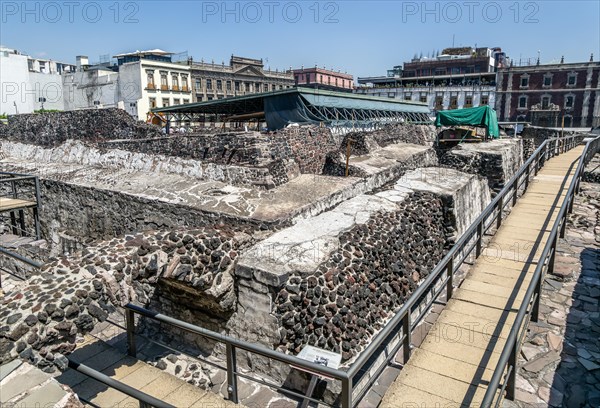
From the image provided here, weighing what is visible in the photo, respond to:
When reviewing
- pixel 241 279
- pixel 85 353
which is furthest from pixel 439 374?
pixel 85 353

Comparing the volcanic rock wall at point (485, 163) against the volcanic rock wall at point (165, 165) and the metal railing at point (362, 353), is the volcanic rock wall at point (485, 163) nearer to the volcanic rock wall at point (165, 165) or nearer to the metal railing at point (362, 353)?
the volcanic rock wall at point (165, 165)

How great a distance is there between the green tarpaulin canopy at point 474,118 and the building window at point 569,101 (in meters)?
28.2

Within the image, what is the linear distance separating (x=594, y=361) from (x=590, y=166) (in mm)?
15963

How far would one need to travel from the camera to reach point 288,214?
7789 millimetres

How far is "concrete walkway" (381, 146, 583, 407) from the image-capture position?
3639 mm

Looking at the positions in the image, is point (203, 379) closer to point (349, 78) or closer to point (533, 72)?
point (533, 72)

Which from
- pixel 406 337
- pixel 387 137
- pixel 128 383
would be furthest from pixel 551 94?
pixel 128 383

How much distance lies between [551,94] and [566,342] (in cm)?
4421

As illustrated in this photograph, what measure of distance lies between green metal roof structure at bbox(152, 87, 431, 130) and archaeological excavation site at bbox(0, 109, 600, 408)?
15.3 feet

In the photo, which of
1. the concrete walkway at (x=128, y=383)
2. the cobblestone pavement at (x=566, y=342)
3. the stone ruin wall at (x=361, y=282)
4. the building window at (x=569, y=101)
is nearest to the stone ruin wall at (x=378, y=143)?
the stone ruin wall at (x=361, y=282)

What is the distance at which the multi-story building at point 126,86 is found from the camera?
33.8 metres

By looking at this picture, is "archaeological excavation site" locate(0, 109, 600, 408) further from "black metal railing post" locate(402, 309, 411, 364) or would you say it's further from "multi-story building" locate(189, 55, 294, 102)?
"multi-story building" locate(189, 55, 294, 102)

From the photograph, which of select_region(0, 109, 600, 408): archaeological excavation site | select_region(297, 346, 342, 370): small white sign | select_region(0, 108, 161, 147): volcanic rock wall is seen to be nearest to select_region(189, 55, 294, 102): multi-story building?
select_region(0, 108, 161, 147): volcanic rock wall

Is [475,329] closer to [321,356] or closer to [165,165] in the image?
[321,356]
